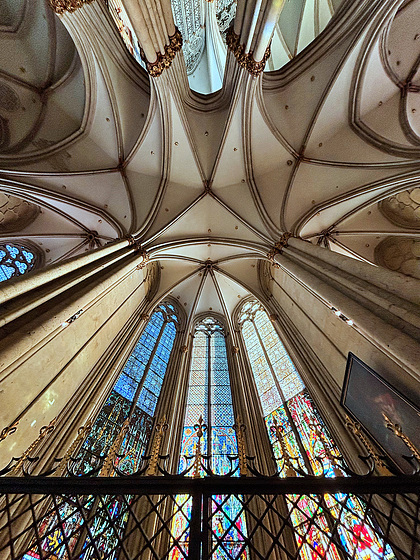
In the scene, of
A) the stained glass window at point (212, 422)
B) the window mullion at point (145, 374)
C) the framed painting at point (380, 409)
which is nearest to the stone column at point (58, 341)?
the window mullion at point (145, 374)

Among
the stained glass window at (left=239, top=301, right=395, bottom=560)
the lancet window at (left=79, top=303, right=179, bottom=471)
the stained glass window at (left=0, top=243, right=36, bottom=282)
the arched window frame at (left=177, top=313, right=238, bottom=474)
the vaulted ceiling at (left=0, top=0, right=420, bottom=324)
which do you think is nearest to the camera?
the stained glass window at (left=239, top=301, right=395, bottom=560)

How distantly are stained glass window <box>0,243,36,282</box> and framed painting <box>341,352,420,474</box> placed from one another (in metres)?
10.4

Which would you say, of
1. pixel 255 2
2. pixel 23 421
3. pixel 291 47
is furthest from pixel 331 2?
pixel 23 421

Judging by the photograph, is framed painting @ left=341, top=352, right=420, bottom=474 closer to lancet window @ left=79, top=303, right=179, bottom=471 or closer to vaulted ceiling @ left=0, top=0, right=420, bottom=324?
lancet window @ left=79, top=303, right=179, bottom=471

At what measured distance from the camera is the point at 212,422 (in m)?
7.06

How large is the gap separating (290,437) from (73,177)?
32.4 feet

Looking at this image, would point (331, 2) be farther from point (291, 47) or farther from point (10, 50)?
point (10, 50)

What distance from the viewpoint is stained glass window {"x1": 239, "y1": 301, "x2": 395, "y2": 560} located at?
386cm

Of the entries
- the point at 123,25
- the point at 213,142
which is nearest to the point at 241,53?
the point at 213,142

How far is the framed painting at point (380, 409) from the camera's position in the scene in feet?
12.1

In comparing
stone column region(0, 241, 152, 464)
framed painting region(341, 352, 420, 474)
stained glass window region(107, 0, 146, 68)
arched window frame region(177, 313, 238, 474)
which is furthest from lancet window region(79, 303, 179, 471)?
stained glass window region(107, 0, 146, 68)

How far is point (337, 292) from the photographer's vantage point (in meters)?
4.67

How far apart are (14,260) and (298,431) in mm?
10536

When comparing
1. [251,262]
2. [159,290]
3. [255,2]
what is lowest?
[255,2]
